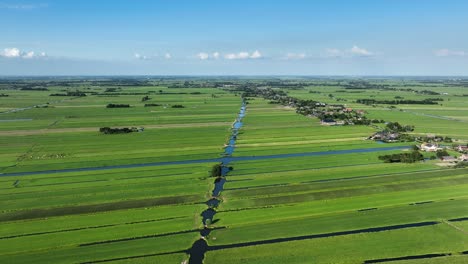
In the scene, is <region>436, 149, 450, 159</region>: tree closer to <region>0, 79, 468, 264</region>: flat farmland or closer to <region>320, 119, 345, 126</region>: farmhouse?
<region>0, 79, 468, 264</region>: flat farmland

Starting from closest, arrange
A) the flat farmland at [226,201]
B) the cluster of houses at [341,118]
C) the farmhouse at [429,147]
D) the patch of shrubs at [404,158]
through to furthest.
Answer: the flat farmland at [226,201] < the patch of shrubs at [404,158] < the farmhouse at [429,147] < the cluster of houses at [341,118]

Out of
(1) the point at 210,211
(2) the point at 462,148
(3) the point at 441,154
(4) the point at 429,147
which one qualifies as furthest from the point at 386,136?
(1) the point at 210,211

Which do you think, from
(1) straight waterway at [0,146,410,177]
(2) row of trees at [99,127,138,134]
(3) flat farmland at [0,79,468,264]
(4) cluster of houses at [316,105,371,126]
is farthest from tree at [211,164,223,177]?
(4) cluster of houses at [316,105,371,126]

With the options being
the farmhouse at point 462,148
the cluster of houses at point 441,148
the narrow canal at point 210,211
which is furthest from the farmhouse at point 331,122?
the narrow canal at point 210,211

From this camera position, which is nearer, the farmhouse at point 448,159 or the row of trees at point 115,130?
the farmhouse at point 448,159

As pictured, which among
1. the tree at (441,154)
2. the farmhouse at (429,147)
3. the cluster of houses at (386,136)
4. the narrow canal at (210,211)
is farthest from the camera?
the cluster of houses at (386,136)

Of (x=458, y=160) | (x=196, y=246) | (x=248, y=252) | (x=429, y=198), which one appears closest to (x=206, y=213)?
(x=196, y=246)

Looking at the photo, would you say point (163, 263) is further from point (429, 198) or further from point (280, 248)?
point (429, 198)

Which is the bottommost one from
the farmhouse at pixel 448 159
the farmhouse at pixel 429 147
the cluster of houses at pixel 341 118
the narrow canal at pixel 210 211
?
the narrow canal at pixel 210 211

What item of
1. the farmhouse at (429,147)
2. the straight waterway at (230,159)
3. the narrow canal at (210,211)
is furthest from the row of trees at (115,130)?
the farmhouse at (429,147)

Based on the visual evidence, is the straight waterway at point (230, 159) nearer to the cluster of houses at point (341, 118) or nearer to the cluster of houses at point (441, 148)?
the cluster of houses at point (441, 148)

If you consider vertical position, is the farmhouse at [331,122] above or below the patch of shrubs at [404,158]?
above
